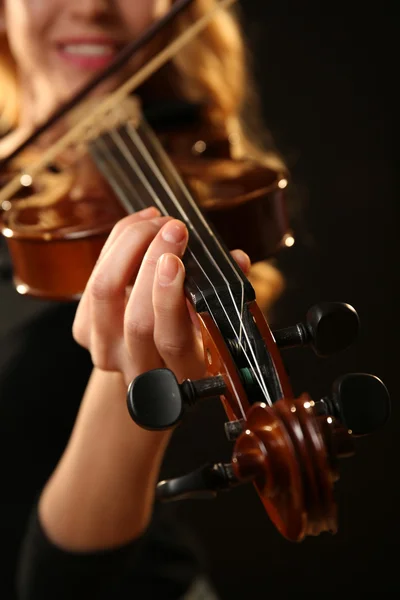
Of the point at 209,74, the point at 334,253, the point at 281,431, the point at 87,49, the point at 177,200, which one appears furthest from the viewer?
the point at 334,253

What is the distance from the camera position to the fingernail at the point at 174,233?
1.37ft

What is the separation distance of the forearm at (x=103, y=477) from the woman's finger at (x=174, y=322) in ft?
0.40

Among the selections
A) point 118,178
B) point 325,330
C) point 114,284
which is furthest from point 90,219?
point 325,330

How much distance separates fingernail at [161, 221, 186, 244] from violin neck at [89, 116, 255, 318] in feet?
0.07

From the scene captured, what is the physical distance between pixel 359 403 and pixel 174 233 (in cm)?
15

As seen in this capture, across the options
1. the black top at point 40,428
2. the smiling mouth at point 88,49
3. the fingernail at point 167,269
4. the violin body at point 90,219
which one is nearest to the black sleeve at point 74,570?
the black top at point 40,428

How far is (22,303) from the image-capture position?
0.83 meters

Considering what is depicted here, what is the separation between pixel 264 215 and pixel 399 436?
0.69 m

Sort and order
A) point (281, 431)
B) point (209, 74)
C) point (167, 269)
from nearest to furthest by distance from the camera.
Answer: point (281, 431) → point (167, 269) → point (209, 74)

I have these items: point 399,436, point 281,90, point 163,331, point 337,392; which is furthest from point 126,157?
point 399,436

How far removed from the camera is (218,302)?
0.40 m

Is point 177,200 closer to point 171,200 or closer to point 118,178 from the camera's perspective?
point 171,200

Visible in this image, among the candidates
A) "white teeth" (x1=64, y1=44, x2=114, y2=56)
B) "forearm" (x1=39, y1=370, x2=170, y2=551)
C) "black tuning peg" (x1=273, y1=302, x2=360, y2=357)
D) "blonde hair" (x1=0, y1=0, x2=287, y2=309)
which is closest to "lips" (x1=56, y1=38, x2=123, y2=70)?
"white teeth" (x1=64, y1=44, x2=114, y2=56)

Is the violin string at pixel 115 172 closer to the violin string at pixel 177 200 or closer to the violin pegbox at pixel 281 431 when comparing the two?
the violin string at pixel 177 200
